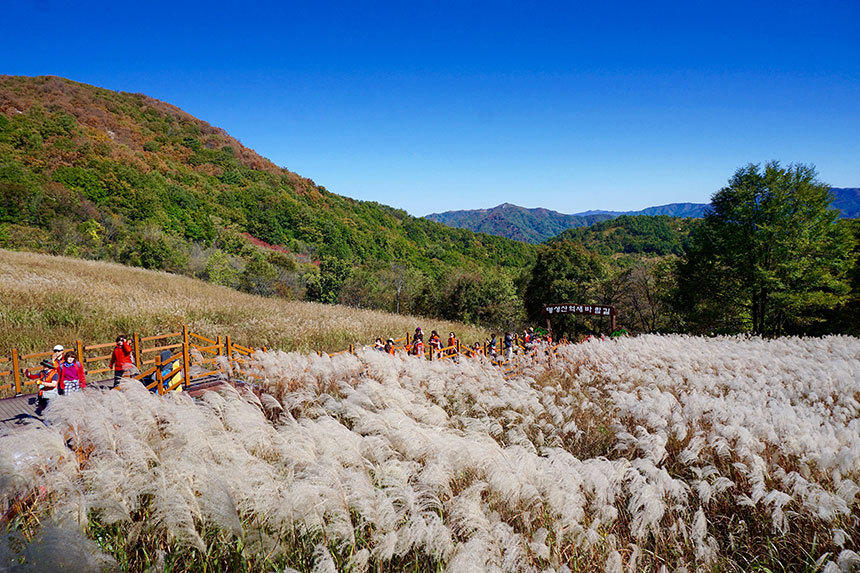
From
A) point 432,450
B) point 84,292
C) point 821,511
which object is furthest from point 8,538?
point 84,292

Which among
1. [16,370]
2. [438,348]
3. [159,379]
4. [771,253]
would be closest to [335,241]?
[771,253]

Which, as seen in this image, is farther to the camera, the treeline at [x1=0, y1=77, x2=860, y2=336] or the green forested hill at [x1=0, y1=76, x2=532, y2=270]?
the green forested hill at [x1=0, y1=76, x2=532, y2=270]

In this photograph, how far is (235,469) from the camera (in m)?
2.77

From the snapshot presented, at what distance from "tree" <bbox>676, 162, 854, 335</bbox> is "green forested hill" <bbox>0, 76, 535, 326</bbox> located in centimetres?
1669

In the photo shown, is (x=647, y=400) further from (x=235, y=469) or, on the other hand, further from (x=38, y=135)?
(x=38, y=135)

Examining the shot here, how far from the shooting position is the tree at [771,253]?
20125 mm

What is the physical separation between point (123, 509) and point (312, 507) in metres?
1.16

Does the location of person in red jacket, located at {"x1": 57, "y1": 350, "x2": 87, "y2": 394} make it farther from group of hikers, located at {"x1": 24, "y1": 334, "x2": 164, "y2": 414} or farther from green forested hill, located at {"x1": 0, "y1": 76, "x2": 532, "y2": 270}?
green forested hill, located at {"x1": 0, "y1": 76, "x2": 532, "y2": 270}

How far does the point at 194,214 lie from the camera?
63.5 meters

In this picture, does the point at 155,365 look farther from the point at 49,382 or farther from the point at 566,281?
the point at 566,281

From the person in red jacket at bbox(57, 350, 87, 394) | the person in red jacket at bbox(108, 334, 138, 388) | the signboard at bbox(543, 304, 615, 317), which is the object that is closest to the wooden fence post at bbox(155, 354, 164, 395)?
the person in red jacket at bbox(108, 334, 138, 388)

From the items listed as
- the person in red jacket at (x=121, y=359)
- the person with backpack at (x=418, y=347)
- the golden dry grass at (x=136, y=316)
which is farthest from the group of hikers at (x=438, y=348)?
the person in red jacket at (x=121, y=359)

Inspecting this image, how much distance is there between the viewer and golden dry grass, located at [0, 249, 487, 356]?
12179mm

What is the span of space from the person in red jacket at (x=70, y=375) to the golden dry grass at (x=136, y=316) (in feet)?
14.8
